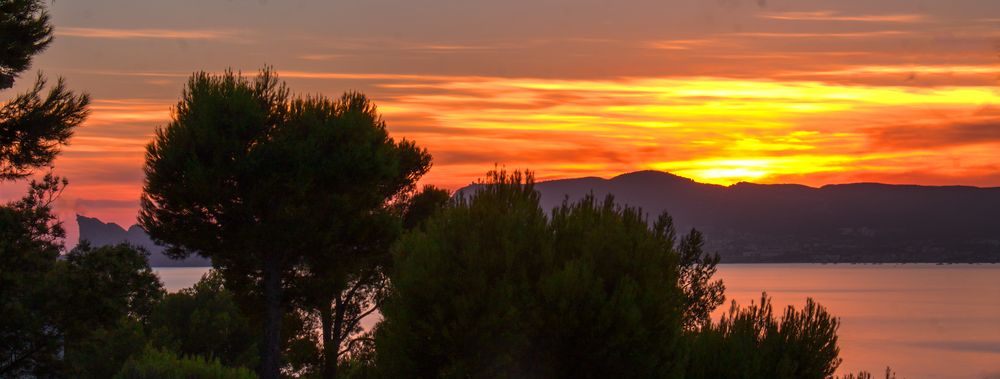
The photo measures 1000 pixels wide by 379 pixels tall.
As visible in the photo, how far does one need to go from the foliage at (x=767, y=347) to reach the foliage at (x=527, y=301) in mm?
2226

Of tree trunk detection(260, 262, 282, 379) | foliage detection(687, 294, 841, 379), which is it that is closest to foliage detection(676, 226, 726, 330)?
foliage detection(687, 294, 841, 379)

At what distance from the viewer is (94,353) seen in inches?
1825

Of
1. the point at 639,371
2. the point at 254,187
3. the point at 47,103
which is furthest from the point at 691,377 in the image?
the point at 47,103

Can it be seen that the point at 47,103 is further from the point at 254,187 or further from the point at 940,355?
the point at 940,355

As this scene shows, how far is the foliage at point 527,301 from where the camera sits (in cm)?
2438

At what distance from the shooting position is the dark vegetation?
24.7 metres

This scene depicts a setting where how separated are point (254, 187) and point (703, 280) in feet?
70.0

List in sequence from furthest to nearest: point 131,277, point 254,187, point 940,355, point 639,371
→ 1. point 940,355
2. point 131,277
3. point 254,187
4. point 639,371

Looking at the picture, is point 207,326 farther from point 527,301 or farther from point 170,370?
point 527,301

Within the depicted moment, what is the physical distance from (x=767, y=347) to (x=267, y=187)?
1714 cm

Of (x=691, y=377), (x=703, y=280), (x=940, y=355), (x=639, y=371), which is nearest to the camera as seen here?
(x=639, y=371)

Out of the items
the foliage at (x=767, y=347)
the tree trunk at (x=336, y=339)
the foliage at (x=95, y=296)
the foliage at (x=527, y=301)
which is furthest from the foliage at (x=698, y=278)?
the foliage at (x=95, y=296)

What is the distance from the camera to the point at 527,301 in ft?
80.9

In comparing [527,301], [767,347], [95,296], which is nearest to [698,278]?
[767,347]
